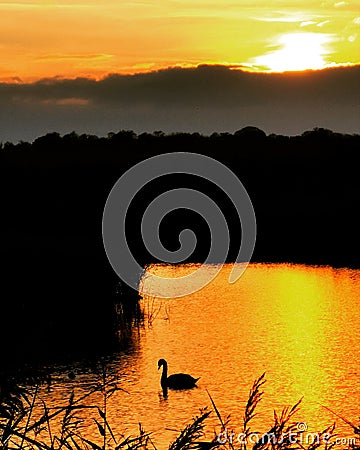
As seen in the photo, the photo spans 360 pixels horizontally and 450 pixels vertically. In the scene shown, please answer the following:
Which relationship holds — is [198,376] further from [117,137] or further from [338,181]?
[117,137]

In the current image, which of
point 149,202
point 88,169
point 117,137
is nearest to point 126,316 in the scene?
point 149,202

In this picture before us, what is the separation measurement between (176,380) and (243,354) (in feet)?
11.8

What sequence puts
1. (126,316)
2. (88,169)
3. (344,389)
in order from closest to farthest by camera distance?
(344,389), (126,316), (88,169)

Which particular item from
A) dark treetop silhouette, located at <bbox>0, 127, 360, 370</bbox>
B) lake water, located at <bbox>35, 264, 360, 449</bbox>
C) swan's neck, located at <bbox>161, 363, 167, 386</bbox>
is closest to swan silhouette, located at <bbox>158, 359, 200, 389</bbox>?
swan's neck, located at <bbox>161, 363, 167, 386</bbox>

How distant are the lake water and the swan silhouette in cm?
15

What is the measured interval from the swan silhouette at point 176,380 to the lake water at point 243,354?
0.50 feet

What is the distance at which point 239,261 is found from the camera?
32.8 meters

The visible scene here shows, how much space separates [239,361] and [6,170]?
25866 millimetres

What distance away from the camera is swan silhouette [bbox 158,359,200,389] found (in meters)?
15.5

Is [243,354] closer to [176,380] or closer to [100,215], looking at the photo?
[176,380]

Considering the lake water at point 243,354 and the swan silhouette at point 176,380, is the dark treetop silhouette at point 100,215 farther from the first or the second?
the swan silhouette at point 176,380

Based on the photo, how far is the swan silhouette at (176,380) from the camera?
15.5 m

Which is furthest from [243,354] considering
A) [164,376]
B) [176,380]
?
[176,380]

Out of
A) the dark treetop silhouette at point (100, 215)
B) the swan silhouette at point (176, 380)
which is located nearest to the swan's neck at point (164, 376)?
the swan silhouette at point (176, 380)
